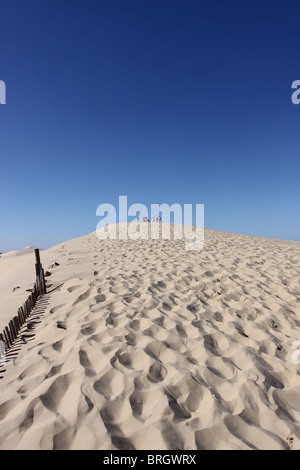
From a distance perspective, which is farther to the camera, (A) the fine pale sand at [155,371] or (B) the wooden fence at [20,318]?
(B) the wooden fence at [20,318]

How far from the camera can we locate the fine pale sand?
2041mm

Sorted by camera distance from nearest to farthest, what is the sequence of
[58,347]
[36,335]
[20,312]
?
1. [58,347]
2. [36,335]
3. [20,312]

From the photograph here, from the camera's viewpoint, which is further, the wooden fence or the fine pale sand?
the wooden fence

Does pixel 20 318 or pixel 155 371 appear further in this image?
pixel 20 318

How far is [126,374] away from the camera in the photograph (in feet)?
8.89

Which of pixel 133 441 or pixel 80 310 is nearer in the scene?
pixel 133 441

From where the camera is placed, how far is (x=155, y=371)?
2809 mm

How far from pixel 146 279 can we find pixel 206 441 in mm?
4331

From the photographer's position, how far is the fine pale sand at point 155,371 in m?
2.04
